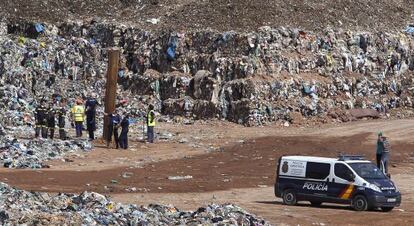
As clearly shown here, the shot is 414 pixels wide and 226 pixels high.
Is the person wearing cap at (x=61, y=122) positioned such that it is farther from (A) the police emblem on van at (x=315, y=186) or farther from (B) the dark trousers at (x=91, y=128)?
(A) the police emblem on van at (x=315, y=186)

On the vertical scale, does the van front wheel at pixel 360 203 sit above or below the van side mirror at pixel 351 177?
below

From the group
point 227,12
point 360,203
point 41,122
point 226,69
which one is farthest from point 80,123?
point 360,203

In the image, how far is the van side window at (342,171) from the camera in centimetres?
2595

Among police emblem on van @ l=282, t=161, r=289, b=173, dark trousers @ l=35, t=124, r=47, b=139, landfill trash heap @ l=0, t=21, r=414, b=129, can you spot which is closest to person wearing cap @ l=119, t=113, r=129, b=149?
dark trousers @ l=35, t=124, r=47, b=139

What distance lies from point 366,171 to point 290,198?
212 centimetres

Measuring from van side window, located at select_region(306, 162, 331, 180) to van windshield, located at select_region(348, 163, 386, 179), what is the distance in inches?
24.6

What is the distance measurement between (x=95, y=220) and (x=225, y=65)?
96.7 feet

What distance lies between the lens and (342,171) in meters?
26.0

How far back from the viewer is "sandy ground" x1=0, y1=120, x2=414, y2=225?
84.1 ft

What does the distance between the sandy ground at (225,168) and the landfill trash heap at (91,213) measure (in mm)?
2751

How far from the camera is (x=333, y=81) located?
48.9m

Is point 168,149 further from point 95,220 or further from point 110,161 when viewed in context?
point 95,220

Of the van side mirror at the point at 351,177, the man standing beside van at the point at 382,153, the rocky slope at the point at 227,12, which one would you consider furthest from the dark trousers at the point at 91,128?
the van side mirror at the point at 351,177

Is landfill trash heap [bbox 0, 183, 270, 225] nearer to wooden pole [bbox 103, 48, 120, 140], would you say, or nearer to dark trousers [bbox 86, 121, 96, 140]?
wooden pole [bbox 103, 48, 120, 140]
